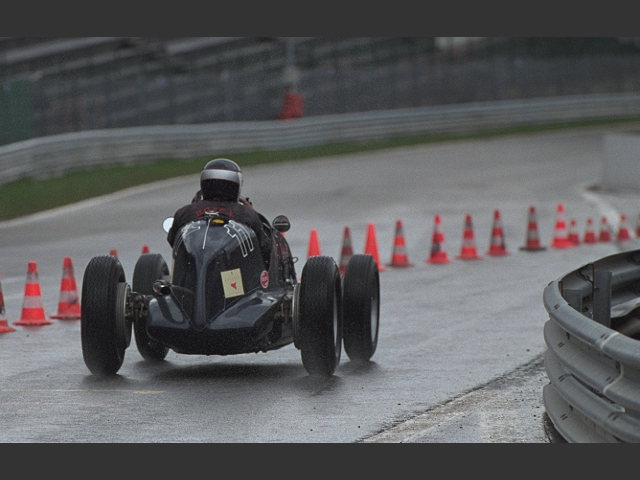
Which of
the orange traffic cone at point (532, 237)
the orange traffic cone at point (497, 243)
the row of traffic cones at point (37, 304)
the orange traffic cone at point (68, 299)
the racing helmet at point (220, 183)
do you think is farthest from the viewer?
the orange traffic cone at point (532, 237)

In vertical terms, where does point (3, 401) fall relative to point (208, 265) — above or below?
below

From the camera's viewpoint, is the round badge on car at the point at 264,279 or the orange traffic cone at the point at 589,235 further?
the orange traffic cone at the point at 589,235

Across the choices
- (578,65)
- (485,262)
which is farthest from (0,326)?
(578,65)

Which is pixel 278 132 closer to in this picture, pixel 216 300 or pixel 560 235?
pixel 560 235

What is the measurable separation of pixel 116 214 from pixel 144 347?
15793 mm

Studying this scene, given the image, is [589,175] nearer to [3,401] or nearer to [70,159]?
[70,159]

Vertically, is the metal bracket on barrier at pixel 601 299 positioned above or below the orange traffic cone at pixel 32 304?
above

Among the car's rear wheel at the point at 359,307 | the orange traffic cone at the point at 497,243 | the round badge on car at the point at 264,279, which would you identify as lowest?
the orange traffic cone at the point at 497,243

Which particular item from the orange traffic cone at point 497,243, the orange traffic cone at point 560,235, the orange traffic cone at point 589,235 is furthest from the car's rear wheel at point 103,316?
the orange traffic cone at point 589,235

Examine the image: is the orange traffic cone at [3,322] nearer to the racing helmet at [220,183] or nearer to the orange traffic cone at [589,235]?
the racing helmet at [220,183]

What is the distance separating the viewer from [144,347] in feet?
40.0

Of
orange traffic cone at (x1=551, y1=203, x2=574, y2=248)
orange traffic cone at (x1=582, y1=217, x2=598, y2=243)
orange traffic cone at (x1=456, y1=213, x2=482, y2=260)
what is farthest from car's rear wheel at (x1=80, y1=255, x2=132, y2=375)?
orange traffic cone at (x1=582, y1=217, x2=598, y2=243)

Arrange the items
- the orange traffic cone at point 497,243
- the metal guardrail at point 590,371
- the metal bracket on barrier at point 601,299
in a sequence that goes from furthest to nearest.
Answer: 1. the orange traffic cone at point 497,243
2. the metal bracket on barrier at point 601,299
3. the metal guardrail at point 590,371

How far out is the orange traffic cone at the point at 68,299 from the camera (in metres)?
15.0
